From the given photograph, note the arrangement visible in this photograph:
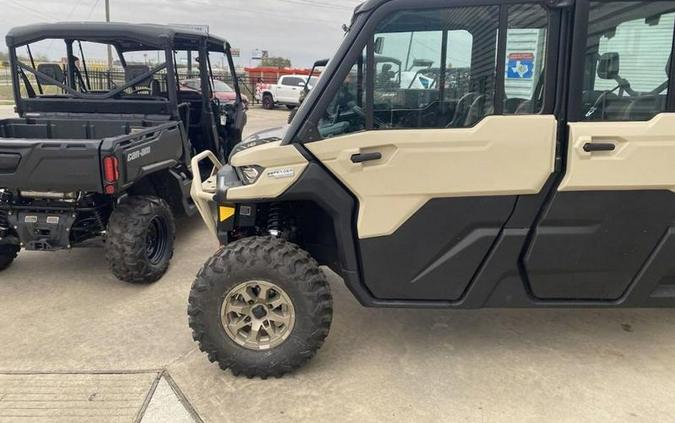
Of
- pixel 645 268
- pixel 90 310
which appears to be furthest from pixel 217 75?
pixel 645 268

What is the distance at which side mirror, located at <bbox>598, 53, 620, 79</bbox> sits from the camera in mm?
2859

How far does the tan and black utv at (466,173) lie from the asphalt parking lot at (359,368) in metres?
0.31

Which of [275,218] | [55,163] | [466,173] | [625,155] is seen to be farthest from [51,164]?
[625,155]

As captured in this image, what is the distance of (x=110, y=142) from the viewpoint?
13.6 ft

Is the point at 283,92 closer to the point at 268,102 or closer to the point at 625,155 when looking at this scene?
the point at 268,102

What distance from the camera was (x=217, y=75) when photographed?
719 cm

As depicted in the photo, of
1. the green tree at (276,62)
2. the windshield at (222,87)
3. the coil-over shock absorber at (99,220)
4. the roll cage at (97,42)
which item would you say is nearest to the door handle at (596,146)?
the coil-over shock absorber at (99,220)

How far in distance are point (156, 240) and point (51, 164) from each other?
1219mm

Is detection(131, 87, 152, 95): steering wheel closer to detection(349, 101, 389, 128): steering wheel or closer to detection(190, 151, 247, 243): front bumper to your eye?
detection(190, 151, 247, 243): front bumper

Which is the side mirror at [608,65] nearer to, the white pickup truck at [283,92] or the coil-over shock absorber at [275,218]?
the coil-over shock absorber at [275,218]

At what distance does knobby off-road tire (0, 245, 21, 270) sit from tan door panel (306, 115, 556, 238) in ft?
11.4

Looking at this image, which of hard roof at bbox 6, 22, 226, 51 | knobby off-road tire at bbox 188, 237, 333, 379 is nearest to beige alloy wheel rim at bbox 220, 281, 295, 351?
knobby off-road tire at bbox 188, 237, 333, 379

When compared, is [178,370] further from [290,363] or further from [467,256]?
[467,256]

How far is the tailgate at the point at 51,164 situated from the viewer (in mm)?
4039
